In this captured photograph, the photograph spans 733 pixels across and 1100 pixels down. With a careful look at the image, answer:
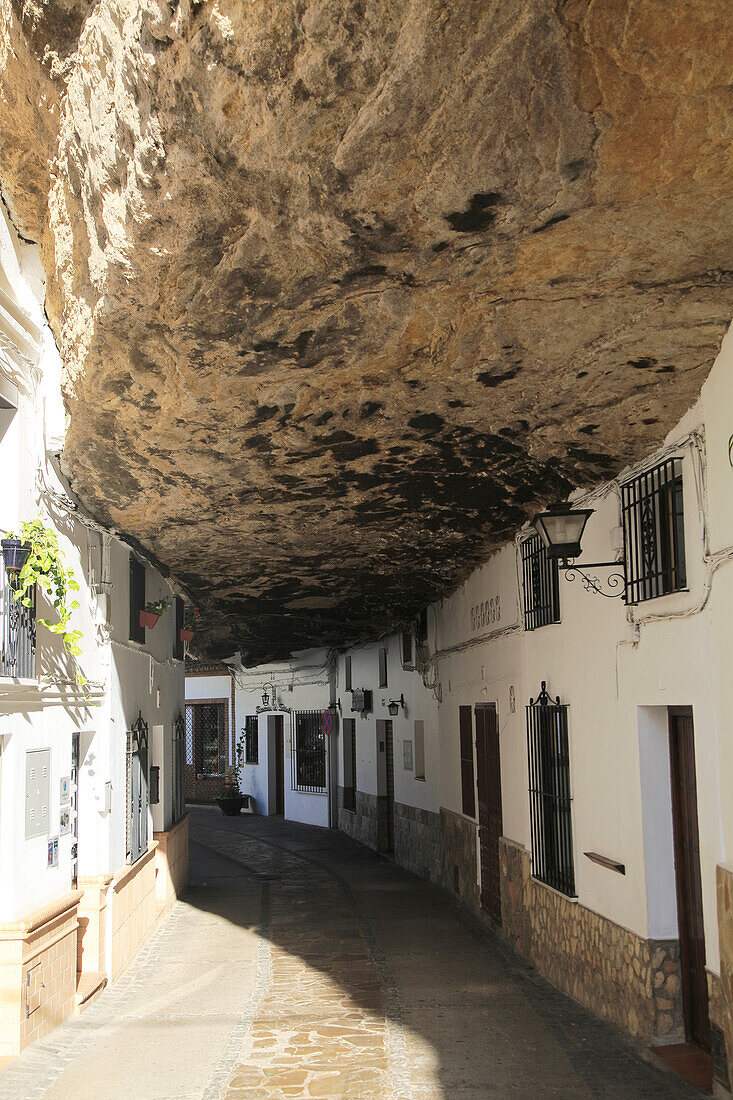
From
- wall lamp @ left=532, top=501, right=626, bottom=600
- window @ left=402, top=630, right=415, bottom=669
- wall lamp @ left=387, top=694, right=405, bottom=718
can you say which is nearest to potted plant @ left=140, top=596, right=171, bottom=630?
wall lamp @ left=532, top=501, right=626, bottom=600

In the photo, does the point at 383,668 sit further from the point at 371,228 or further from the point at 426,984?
the point at 371,228

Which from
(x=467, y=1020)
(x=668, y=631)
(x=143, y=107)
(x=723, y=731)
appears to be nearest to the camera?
(x=143, y=107)

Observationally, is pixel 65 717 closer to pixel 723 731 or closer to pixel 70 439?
pixel 70 439

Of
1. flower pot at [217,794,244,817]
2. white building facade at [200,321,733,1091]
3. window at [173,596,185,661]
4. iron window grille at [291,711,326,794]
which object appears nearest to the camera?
white building facade at [200,321,733,1091]

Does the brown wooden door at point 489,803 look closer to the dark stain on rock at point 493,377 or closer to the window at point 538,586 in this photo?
the window at point 538,586

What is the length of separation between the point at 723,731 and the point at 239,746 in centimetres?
2101

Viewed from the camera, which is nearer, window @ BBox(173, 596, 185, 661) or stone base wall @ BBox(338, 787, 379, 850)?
window @ BBox(173, 596, 185, 661)

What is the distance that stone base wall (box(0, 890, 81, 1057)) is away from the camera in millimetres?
5867

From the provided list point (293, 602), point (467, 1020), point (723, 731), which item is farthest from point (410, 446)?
point (293, 602)

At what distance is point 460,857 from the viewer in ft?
37.9

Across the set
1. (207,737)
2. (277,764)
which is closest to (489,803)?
(277,764)

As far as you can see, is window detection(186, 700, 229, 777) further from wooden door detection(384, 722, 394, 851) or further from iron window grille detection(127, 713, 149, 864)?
iron window grille detection(127, 713, 149, 864)

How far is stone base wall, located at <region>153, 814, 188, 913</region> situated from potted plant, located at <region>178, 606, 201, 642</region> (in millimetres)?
2489

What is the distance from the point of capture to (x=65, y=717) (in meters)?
7.14
